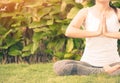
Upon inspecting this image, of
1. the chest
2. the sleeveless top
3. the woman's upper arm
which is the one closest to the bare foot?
the sleeveless top

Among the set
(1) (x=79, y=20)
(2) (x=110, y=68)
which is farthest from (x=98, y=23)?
(2) (x=110, y=68)

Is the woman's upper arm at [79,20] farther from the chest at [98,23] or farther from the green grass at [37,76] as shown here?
the green grass at [37,76]

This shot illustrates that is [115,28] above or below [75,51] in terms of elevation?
above

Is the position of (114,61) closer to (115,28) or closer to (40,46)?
(115,28)

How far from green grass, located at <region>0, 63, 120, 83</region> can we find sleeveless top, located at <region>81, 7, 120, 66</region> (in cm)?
21

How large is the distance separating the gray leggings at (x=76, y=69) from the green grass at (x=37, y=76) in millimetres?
75

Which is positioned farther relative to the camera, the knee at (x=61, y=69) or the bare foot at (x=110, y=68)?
the knee at (x=61, y=69)

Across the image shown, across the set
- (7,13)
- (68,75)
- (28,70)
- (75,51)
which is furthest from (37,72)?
→ (7,13)

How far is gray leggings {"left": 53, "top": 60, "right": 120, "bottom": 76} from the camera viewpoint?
514 centimetres

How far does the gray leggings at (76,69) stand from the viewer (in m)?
5.14

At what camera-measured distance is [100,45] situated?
493 centimetres

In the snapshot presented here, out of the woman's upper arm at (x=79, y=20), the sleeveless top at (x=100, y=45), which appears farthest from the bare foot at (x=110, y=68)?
the woman's upper arm at (x=79, y=20)

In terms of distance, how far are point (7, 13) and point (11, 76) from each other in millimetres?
1692

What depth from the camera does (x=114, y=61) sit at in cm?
507
